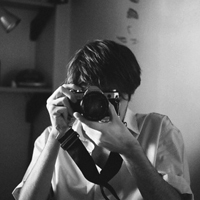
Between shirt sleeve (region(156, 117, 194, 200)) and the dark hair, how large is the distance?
0.18 m

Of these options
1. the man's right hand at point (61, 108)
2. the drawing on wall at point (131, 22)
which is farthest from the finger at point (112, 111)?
the drawing on wall at point (131, 22)

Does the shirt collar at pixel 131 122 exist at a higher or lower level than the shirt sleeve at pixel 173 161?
higher

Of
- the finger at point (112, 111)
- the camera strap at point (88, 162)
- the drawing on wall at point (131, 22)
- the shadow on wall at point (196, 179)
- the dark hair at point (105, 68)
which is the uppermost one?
the drawing on wall at point (131, 22)

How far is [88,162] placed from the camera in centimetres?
90

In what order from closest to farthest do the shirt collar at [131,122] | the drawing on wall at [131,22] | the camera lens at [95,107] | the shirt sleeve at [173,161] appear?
the camera lens at [95,107] < the shirt sleeve at [173,161] < the shirt collar at [131,122] < the drawing on wall at [131,22]

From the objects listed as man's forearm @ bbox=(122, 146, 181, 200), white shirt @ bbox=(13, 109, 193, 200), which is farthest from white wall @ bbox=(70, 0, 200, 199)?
man's forearm @ bbox=(122, 146, 181, 200)

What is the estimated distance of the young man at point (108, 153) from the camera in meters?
0.83

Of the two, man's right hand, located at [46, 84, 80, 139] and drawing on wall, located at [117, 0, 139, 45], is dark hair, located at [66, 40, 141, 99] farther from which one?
drawing on wall, located at [117, 0, 139, 45]

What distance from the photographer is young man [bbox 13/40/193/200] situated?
83 centimetres

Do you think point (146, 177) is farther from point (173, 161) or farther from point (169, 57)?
point (169, 57)

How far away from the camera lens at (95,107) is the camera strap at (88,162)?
0.48ft

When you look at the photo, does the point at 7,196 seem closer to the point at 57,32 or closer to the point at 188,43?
the point at 57,32

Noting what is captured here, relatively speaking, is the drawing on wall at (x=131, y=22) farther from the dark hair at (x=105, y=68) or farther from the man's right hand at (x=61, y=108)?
the man's right hand at (x=61, y=108)

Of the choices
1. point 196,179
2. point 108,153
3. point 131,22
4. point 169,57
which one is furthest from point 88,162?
point 131,22
